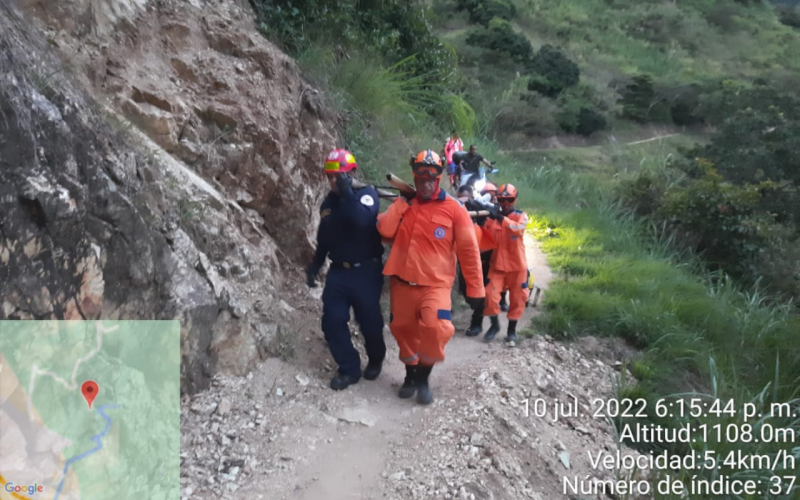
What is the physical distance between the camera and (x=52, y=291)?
3.16m

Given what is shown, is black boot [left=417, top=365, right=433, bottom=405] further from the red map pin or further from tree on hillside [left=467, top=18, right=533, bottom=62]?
tree on hillside [left=467, top=18, right=533, bottom=62]

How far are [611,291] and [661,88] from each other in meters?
19.9

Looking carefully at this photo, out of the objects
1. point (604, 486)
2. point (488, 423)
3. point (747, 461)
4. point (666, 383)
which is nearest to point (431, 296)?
point (488, 423)

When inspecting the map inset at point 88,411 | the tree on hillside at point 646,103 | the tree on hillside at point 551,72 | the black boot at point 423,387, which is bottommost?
the tree on hillside at point 646,103

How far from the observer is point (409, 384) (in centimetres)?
485

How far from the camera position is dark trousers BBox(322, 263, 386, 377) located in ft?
15.8

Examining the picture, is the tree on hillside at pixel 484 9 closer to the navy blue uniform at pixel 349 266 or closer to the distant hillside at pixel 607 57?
the distant hillside at pixel 607 57

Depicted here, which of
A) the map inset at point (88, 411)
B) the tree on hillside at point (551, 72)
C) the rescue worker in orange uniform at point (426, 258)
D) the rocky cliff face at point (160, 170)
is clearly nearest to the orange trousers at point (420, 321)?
the rescue worker in orange uniform at point (426, 258)

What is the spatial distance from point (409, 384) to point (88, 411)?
107 inches

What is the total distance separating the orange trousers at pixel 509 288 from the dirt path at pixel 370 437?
3.20 feet

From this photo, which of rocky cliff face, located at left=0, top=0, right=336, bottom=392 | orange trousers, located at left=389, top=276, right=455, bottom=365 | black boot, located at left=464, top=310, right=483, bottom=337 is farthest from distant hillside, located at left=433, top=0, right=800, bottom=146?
orange trousers, located at left=389, top=276, right=455, bottom=365

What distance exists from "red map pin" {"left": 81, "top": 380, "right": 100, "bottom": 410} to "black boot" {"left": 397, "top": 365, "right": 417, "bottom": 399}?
2.56 m

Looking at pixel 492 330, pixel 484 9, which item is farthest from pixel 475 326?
pixel 484 9

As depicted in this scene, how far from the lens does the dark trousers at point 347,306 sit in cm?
480
